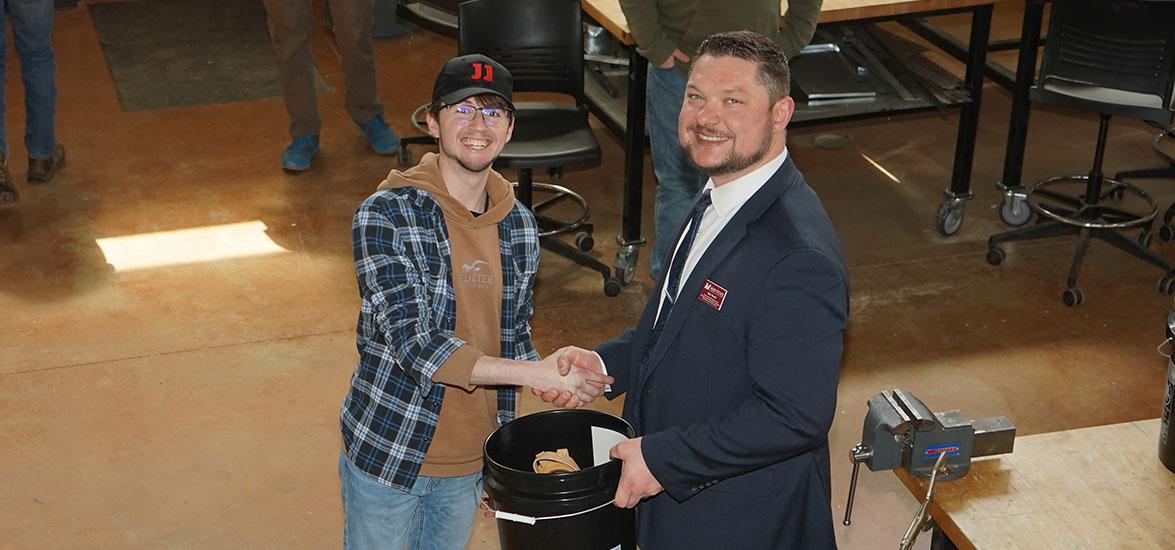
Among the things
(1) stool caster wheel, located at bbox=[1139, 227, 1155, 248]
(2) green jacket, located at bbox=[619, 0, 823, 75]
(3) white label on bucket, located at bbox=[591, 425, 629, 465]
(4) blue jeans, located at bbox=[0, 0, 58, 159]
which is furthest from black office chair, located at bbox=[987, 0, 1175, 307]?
(4) blue jeans, located at bbox=[0, 0, 58, 159]

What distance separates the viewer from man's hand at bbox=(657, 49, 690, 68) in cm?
477

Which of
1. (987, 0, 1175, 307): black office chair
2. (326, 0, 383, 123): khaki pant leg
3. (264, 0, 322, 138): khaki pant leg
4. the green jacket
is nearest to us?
the green jacket

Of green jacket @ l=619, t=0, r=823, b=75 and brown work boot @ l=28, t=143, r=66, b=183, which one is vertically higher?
green jacket @ l=619, t=0, r=823, b=75

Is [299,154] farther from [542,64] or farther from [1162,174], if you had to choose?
[1162,174]

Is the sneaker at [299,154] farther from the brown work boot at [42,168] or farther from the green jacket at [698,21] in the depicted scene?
the green jacket at [698,21]

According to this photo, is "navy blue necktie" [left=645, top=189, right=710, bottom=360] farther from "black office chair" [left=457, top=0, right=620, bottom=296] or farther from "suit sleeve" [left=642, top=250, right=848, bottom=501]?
"black office chair" [left=457, top=0, right=620, bottom=296]

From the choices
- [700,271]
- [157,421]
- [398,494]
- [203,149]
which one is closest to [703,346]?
[700,271]

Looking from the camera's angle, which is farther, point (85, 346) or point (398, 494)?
point (85, 346)

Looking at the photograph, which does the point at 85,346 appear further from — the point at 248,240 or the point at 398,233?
the point at 398,233

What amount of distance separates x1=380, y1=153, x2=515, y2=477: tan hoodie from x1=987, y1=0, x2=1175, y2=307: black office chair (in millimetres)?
3111

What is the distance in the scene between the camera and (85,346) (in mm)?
4934

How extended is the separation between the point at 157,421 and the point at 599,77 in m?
2.44

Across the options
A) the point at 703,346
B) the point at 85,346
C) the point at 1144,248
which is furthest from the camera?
the point at 1144,248

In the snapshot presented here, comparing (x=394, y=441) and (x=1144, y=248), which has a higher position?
(x=394, y=441)
